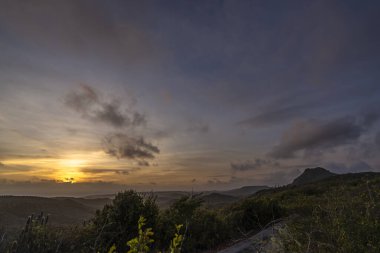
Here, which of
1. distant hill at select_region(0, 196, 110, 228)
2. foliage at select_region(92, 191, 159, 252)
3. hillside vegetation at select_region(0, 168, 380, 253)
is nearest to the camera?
hillside vegetation at select_region(0, 168, 380, 253)

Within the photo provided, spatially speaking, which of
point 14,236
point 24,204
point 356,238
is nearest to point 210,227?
point 14,236

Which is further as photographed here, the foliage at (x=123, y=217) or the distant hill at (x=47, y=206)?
the distant hill at (x=47, y=206)

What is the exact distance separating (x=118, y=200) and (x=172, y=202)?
3.04m

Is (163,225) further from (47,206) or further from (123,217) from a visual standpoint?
(47,206)

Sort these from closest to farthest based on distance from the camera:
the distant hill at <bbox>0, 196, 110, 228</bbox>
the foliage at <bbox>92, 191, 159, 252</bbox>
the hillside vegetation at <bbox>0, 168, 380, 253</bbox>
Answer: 1. the hillside vegetation at <bbox>0, 168, 380, 253</bbox>
2. the foliage at <bbox>92, 191, 159, 252</bbox>
3. the distant hill at <bbox>0, 196, 110, 228</bbox>

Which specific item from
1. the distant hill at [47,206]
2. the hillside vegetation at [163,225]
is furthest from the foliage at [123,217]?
the distant hill at [47,206]

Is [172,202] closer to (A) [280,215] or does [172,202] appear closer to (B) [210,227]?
(B) [210,227]

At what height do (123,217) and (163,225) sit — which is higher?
(123,217)

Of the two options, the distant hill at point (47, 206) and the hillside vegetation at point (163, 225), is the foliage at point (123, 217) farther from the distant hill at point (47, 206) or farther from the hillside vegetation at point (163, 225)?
the distant hill at point (47, 206)

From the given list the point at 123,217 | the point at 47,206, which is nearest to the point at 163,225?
the point at 123,217

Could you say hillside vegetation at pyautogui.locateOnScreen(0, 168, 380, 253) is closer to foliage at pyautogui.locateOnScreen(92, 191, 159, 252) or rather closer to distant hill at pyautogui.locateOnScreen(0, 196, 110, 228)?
foliage at pyautogui.locateOnScreen(92, 191, 159, 252)

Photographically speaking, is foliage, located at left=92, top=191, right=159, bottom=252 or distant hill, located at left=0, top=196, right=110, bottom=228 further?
distant hill, located at left=0, top=196, right=110, bottom=228

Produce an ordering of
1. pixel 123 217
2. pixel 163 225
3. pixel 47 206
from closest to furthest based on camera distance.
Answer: pixel 123 217 → pixel 163 225 → pixel 47 206

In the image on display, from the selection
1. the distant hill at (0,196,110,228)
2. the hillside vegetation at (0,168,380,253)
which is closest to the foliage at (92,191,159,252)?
the hillside vegetation at (0,168,380,253)
